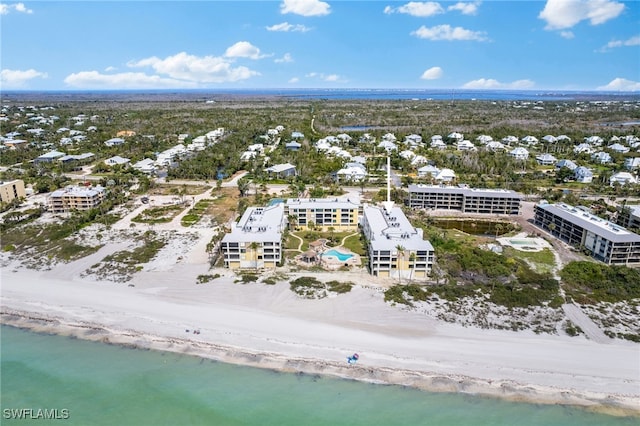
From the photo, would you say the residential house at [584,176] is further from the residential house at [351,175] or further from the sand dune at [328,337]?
the sand dune at [328,337]

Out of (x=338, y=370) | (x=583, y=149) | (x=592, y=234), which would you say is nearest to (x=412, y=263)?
(x=338, y=370)

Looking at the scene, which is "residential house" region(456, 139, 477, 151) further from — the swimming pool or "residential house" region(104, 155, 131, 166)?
"residential house" region(104, 155, 131, 166)

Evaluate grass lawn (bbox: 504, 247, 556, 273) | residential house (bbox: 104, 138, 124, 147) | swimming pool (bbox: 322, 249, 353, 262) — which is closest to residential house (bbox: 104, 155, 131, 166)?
residential house (bbox: 104, 138, 124, 147)

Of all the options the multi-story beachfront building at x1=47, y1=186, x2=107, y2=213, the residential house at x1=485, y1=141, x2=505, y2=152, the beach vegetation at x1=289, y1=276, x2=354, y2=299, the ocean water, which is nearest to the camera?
the ocean water

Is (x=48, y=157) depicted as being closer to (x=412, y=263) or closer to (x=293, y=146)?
(x=293, y=146)

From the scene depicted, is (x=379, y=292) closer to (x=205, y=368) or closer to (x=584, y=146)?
(x=205, y=368)

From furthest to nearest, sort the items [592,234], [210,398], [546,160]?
[546,160] → [592,234] → [210,398]

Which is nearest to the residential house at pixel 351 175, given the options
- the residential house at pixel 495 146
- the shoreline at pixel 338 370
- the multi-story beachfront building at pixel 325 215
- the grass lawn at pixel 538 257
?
the multi-story beachfront building at pixel 325 215
